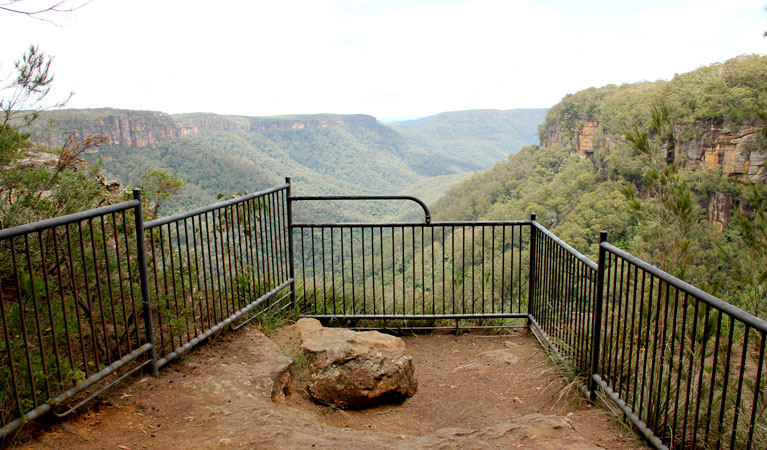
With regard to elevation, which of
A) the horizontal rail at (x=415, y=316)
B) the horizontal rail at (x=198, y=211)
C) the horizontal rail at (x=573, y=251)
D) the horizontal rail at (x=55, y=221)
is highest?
the horizontal rail at (x=55, y=221)

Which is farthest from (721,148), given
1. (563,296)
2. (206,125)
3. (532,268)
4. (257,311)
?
(206,125)

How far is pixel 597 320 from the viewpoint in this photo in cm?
360

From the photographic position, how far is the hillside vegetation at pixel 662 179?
261 inches

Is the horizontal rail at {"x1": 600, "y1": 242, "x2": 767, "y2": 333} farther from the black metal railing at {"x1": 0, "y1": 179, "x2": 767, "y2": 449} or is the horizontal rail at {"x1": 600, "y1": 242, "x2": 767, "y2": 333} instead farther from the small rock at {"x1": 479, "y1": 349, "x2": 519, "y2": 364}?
the small rock at {"x1": 479, "y1": 349, "x2": 519, "y2": 364}

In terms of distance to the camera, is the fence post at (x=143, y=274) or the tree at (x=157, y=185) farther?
the tree at (x=157, y=185)

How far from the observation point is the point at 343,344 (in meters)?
4.43

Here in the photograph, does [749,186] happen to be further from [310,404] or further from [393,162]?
[393,162]

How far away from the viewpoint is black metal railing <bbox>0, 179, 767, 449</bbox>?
2.62m

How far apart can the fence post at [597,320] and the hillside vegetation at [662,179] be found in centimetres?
282

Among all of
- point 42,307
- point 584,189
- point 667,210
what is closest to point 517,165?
point 584,189

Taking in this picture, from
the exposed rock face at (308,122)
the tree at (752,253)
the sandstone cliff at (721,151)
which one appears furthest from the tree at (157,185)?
the exposed rock face at (308,122)

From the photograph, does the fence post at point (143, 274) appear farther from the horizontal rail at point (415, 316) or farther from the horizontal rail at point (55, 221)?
the horizontal rail at point (415, 316)

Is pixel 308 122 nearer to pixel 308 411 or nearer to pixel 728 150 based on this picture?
pixel 728 150

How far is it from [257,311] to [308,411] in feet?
5.12
